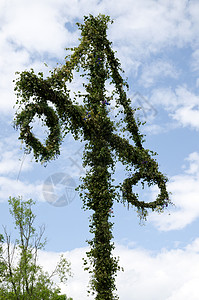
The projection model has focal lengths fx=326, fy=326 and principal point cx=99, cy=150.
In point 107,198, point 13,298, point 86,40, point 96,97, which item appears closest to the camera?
point 107,198

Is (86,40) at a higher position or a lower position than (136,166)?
higher

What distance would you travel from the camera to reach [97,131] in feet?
33.4

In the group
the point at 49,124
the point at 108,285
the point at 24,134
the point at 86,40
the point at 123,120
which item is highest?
the point at 86,40

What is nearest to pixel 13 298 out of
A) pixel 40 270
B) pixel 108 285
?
pixel 40 270

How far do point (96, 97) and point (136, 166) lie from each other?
2.69 m

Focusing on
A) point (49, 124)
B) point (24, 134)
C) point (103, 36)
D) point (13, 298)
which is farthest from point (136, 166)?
point (13, 298)

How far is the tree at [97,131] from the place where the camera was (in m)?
8.80

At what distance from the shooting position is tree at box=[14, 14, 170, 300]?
28.9 feet

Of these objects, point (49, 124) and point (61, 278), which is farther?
point (61, 278)

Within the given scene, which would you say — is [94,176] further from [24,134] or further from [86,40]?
[86,40]

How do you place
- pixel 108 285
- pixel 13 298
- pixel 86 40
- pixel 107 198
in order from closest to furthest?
pixel 108 285 → pixel 107 198 → pixel 86 40 → pixel 13 298

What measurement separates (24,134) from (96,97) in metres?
2.95

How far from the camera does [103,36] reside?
11.8m

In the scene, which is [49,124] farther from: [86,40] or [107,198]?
[86,40]
